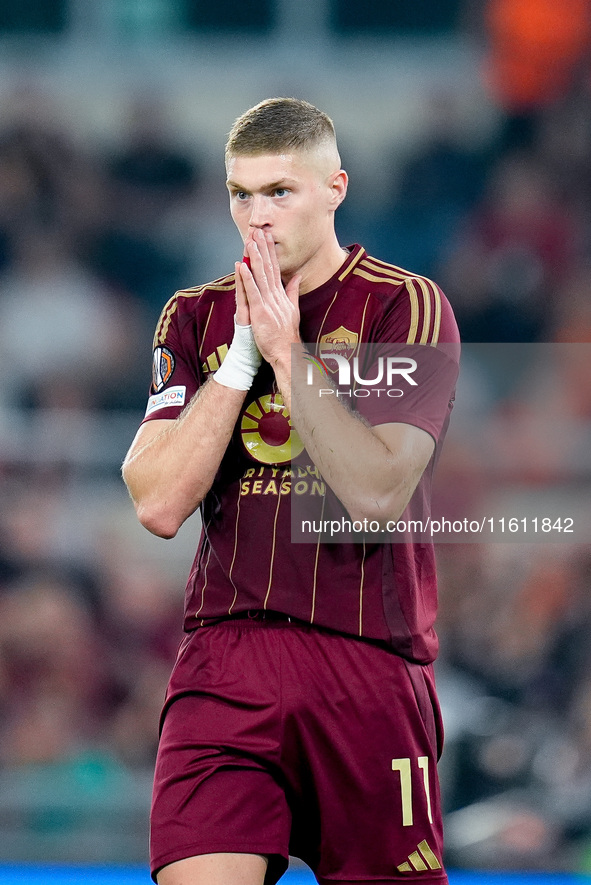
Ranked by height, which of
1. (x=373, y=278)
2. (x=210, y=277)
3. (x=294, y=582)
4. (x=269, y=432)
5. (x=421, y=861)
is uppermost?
(x=210, y=277)

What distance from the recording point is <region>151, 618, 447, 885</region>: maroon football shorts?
7.37ft

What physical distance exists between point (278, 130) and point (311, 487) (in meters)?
0.76

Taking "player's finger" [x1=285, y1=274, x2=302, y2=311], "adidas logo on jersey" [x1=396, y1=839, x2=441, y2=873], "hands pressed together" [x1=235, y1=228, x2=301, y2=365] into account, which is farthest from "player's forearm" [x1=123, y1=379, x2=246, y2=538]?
"adidas logo on jersey" [x1=396, y1=839, x2=441, y2=873]

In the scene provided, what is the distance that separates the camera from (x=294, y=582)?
7.58ft

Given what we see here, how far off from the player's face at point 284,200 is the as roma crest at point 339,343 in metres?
0.17

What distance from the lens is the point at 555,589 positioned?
204 inches

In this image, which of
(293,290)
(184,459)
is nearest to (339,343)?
(293,290)

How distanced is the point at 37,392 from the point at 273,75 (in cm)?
243

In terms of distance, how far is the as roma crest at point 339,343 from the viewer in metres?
2.43

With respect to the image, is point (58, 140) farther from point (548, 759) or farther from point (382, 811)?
point (382, 811)

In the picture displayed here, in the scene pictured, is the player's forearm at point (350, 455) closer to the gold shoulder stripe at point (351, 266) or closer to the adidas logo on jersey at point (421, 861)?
the gold shoulder stripe at point (351, 266)

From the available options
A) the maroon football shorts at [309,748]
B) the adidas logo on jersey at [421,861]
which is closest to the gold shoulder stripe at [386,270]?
the maroon football shorts at [309,748]

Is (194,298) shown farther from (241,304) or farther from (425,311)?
(425,311)

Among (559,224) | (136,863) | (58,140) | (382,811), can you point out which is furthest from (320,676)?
(58,140)
